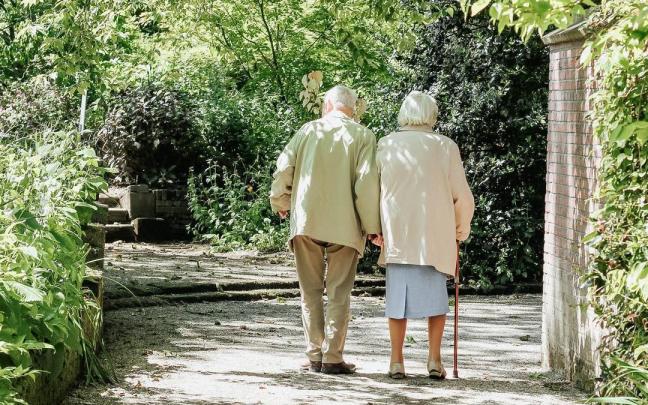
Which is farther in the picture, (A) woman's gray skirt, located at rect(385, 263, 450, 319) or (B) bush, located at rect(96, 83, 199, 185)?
(B) bush, located at rect(96, 83, 199, 185)

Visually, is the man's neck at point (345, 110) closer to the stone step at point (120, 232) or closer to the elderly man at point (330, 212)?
the elderly man at point (330, 212)

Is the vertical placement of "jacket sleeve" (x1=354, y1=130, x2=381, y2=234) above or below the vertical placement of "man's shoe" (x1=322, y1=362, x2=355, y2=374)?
above

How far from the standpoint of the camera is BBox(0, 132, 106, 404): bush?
16.0ft

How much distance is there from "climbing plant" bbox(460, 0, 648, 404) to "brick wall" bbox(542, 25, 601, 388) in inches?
20.2

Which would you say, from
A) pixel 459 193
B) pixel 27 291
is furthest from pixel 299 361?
pixel 27 291

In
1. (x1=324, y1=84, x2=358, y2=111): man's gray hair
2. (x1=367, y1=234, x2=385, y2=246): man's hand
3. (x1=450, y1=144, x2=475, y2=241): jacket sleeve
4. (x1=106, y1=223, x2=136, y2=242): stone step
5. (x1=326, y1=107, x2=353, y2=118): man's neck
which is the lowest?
(x1=106, y1=223, x2=136, y2=242): stone step

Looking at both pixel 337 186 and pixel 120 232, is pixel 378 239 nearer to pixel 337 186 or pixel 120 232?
pixel 337 186

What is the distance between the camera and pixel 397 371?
7555 millimetres

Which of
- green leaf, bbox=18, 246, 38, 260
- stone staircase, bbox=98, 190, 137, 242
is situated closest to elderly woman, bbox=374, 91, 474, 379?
green leaf, bbox=18, 246, 38, 260

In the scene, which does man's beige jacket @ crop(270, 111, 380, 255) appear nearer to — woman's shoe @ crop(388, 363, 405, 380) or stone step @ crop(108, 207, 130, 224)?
woman's shoe @ crop(388, 363, 405, 380)

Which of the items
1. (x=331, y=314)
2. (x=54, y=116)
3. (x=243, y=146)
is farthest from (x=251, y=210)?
(x=331, y=314)

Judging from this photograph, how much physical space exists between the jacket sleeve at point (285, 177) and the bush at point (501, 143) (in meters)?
5.21

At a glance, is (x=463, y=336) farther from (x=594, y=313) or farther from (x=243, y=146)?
(x=243, y=146)

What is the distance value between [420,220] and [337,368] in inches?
44.7
